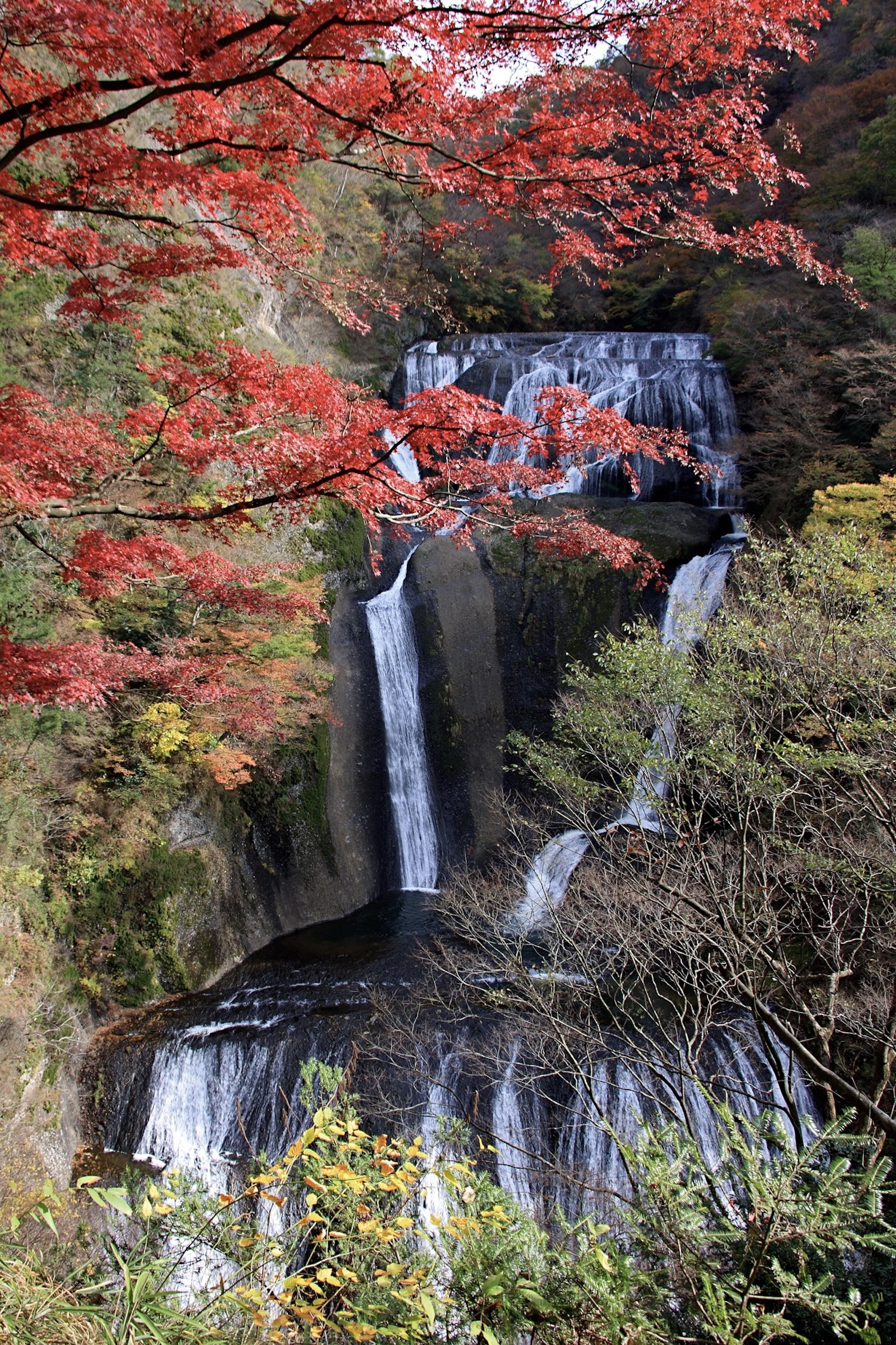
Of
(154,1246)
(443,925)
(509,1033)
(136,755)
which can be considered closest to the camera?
(154,1246)

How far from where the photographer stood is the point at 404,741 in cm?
1338

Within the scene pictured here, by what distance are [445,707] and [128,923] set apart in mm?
6794

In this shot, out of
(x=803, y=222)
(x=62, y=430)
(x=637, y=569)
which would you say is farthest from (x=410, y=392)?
(x=62, y=430)

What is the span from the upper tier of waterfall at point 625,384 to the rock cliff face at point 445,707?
1073mm

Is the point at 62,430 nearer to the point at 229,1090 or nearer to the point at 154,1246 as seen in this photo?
the point at 154,1246

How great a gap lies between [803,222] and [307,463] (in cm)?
1801

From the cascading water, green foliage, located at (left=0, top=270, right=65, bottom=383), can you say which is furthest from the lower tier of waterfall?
green foliage, located at (left=0, top=270, right=65, bottom=383)

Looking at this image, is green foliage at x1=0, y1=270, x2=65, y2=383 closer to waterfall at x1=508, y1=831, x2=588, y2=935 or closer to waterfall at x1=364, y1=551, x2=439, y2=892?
waterfall at x1=364, y1=551, x2=439, y2=892

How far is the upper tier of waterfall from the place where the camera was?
14.5 meters

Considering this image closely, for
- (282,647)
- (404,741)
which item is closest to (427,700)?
(404,741)

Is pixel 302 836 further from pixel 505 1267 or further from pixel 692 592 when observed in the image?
pixel 505 1267

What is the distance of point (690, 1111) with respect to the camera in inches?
238

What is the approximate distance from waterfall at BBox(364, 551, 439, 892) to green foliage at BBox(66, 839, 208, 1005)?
14.3 ft

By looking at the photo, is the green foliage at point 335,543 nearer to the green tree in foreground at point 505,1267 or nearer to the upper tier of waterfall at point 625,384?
the upper tier of waterfall at point 625,384
